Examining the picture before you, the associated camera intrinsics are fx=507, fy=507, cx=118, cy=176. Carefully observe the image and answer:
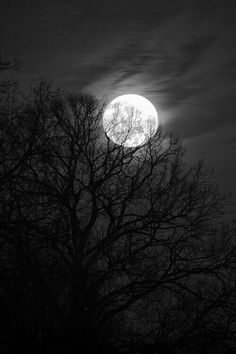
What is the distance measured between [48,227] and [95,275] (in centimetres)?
146

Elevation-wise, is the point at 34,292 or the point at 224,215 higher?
the point at 224,215

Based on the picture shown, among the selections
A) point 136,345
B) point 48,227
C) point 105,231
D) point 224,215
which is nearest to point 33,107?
point 48,227

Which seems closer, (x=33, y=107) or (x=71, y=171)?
(x=33, y=107)

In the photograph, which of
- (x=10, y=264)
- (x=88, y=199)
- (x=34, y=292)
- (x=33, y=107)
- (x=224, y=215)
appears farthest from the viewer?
(x=224, y=215)

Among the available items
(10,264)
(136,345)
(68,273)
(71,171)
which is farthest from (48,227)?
(71,171)

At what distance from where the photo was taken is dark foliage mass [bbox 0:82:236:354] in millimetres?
8609

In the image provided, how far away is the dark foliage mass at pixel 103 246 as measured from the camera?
8.61m

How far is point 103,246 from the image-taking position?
13.2 metres

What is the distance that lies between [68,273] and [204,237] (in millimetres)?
6591

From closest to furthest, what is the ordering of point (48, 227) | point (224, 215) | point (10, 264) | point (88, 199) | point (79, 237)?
point (10, 264) < point (48, 227) < point (79, 237) < point (88, 199) < point (224, 215)

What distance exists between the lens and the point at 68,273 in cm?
999

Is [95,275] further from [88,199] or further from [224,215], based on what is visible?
[224,215]

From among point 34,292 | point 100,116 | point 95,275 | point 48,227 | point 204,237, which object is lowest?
point 34,292

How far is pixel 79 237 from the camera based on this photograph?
14.1 meters
